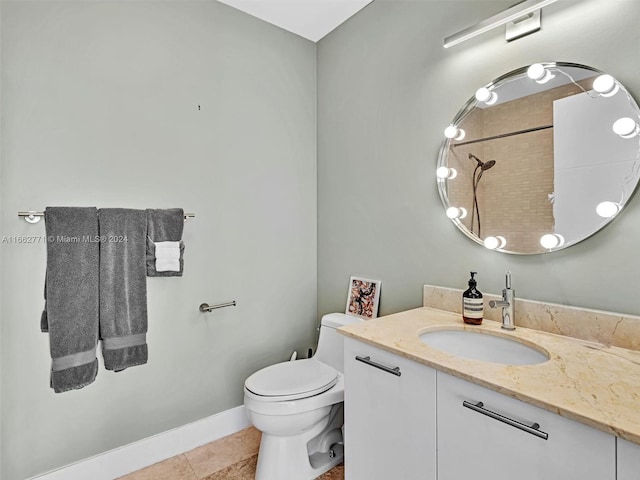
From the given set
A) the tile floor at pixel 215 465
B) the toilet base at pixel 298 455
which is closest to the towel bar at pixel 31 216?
the tile floor at pixel 215 465

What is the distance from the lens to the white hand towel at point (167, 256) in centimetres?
170

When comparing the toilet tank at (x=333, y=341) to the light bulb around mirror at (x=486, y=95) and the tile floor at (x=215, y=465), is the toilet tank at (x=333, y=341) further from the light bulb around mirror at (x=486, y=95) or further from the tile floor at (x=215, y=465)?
the light bulb around mirror at (x=486, y=95)

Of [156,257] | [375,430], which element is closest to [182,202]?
[156,257]

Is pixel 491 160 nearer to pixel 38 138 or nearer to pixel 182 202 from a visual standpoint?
pixel 182 202

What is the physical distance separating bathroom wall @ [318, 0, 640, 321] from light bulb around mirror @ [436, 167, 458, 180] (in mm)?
69

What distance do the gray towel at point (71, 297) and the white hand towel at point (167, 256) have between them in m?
0.26

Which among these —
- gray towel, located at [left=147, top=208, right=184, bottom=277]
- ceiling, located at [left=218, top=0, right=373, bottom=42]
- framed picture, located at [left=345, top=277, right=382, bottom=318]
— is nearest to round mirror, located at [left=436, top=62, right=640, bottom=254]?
framed picture, located at [left=345, top=277, right=382, bottom=318]

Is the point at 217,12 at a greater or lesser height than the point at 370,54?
greater

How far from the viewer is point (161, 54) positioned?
1.83 metres

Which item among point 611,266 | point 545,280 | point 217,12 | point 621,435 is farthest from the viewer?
point 217,12

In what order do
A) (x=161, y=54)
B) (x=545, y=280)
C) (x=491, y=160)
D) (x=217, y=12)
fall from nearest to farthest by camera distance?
1. (x=545, y=280)
2. (x=491, y=160)
3. (x=161, y=54)
4. (x=217, y=12)

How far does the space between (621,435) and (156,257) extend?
1.77 metres

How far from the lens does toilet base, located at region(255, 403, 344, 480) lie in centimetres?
161

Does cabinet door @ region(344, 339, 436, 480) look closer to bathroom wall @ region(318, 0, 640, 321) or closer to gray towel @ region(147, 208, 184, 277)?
bathroom wall @ region(318, 0, 640, 321)
